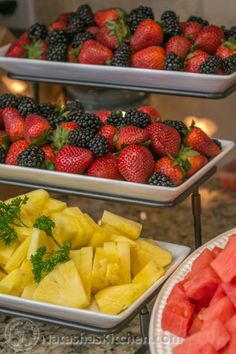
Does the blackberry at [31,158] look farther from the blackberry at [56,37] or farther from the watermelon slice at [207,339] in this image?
the watermelon slice at [207,339]

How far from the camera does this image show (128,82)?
1939 millimetres

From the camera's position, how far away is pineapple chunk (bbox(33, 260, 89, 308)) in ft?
4.70

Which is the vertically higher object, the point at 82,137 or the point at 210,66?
the point at 210,66

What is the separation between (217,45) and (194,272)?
0.78 meters

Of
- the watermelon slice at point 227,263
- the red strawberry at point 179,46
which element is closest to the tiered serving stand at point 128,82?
the red strawberry at point 179,46

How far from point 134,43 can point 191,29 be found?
0.50 feet

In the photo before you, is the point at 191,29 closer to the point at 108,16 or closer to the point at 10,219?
the point at 108,16

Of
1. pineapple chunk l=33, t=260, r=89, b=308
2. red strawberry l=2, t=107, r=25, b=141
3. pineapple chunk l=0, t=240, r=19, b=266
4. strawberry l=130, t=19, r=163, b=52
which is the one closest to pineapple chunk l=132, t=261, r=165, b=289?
pineapple chunk l=33, t=260, r=89, b=308

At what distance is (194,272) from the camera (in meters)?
1.37

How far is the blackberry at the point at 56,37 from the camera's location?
207 cm

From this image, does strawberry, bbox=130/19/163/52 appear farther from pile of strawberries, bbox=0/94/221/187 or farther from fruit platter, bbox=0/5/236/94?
pile of strawberries, bbox=0/94/221/187

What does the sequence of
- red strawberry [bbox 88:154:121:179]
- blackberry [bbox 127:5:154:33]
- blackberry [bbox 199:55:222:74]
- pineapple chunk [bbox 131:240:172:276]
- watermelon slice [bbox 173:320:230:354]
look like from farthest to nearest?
blackberry [bbox 127:5:154:33] < blackberry [bbox 199:55:222:74] < red strawberry [bbox 88:154:121:179] < pineapple chunk [bbox 131:240:172:276] < watermelon slice [bbox 173:320:230:354]

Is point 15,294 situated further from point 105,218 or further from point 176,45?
point 176,45

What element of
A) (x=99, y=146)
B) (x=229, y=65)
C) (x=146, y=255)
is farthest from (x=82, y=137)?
(x=229, y=65)
